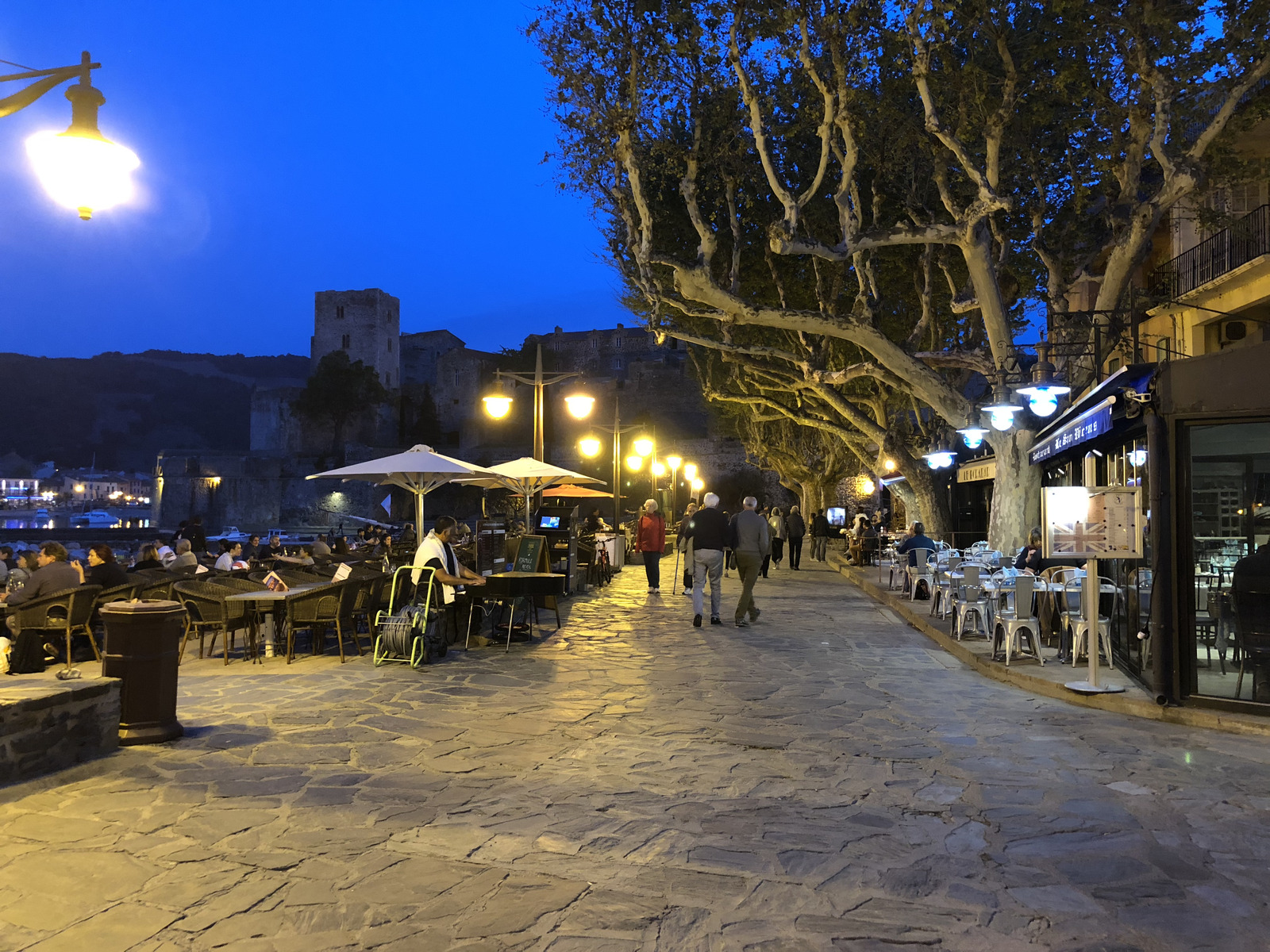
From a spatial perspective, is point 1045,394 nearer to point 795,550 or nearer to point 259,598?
point 259,598

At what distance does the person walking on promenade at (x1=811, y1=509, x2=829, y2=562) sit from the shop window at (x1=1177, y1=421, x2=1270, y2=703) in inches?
801

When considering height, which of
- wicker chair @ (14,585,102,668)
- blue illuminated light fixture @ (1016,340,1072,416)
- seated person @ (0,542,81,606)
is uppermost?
blue illuminated light fixture @ (1016,340,1072,416)

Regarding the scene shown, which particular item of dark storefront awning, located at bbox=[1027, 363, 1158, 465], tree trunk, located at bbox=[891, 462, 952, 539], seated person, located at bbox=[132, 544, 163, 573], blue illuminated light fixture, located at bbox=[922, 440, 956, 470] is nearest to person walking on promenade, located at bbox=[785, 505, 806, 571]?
tree trunk, located at bbox=[891, 462, 952, 539]

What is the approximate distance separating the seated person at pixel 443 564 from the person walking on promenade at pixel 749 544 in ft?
10.5

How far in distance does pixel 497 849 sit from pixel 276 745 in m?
2.16

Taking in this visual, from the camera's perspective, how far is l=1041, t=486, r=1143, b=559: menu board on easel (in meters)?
6.73

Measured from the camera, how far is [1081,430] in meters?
8.63

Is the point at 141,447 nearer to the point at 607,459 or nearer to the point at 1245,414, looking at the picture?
the point at 607,459

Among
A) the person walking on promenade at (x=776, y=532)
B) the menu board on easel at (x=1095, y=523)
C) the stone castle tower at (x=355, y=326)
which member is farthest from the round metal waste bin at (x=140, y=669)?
the stone castle tower at (x=355, y=326)

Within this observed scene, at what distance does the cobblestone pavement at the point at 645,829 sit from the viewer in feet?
10.1

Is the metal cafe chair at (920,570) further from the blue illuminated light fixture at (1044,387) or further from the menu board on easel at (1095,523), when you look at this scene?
the menu board on easel at (1095,523)

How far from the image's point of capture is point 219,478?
6188 cm

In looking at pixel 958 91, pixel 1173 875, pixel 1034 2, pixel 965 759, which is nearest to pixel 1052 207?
pixel 1034 2

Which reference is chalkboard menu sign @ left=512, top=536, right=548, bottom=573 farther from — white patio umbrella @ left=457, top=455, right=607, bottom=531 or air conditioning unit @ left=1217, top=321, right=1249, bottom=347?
air conditioning unit @ left=1217, top=321, right=1249, bottom=347
